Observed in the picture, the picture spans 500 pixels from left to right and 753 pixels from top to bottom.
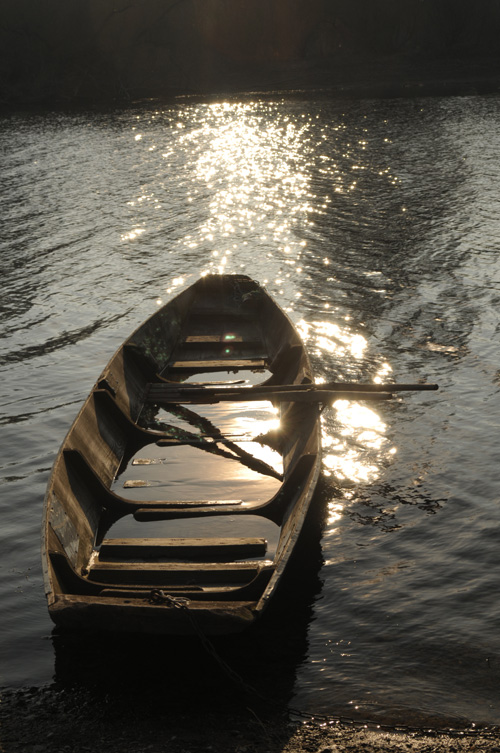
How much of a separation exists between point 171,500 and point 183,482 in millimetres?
589

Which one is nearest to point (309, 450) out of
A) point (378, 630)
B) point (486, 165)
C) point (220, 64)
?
point (378, 630)

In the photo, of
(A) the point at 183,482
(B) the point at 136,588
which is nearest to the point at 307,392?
(A) the point at 183,482

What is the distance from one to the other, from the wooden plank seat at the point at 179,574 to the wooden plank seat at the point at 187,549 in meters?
0.28

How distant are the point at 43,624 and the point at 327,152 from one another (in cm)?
3730

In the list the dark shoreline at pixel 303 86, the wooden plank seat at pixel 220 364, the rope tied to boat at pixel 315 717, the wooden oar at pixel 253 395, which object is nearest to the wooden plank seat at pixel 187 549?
the rope tied to boat at pixel 315 717

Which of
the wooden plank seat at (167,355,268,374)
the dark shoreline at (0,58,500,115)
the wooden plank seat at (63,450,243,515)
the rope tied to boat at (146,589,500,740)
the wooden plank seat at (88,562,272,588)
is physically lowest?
the rope tied to boat at (146,589,500,740)

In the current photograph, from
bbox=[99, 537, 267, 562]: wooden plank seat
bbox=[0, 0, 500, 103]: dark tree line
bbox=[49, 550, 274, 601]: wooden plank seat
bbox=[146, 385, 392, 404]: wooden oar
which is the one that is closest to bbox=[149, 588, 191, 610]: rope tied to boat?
bbox=[49, 550, 274, 601]: wooden plank seat

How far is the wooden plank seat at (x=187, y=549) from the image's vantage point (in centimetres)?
926

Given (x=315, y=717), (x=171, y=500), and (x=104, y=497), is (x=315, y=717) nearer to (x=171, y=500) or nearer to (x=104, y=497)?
(x=171, y=500)

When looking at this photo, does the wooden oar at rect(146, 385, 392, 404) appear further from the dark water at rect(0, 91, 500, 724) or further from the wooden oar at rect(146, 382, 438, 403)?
the dark water at rect(0, 91, 500, 724)

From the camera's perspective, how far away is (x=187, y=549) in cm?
927

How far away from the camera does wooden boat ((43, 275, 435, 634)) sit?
26.1 ft

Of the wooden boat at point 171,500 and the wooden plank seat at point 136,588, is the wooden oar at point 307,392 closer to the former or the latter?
the wooden boat at point 171,500

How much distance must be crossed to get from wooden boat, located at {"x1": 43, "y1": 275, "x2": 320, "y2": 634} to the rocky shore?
0.89 m
